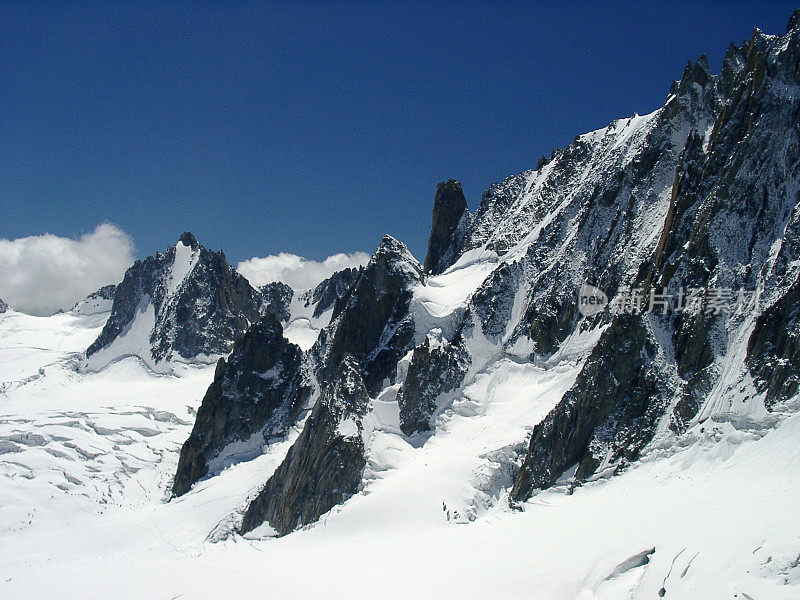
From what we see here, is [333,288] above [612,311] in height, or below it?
above

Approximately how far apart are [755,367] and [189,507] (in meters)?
60.2

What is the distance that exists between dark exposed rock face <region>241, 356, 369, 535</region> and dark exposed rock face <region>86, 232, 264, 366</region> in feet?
270

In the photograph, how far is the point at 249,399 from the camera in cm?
8538

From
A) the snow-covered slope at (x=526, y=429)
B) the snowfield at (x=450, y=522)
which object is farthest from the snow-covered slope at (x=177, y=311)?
the snowfield at (x=450, y=522)

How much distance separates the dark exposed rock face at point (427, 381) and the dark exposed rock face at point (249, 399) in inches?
1159

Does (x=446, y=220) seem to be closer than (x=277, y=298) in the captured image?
Yes

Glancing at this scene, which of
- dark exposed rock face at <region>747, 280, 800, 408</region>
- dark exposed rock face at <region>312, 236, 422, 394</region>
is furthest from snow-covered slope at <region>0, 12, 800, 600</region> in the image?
dark exposed rock face at <region>312, 236, 422, 394</region>

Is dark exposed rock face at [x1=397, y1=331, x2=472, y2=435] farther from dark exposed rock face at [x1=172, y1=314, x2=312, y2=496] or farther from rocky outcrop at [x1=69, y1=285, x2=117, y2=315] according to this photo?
rocky outcrop at [x1=69, y1=285, x2=117, y2=315]

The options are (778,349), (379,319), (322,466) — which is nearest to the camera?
(778,349)

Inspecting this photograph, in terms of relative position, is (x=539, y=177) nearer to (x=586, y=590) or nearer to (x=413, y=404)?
(x=413, y=404)

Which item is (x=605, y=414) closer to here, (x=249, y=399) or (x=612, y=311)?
(x=612, y=311)

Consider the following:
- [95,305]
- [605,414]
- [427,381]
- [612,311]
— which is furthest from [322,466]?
[95,305]

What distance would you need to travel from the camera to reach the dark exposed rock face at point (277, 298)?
160625mm

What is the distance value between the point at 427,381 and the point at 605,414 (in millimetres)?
24559
